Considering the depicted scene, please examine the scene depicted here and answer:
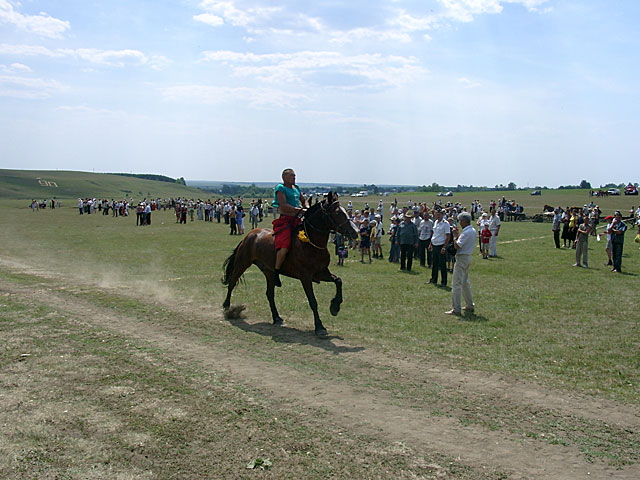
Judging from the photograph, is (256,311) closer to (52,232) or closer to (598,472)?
(598,472)

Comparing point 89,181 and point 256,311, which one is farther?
point 89,181

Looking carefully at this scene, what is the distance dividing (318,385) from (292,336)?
262 centimetres

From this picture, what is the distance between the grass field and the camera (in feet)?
15.8

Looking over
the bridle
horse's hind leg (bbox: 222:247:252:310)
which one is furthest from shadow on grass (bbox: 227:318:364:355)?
the bridle

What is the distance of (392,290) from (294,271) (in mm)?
4864

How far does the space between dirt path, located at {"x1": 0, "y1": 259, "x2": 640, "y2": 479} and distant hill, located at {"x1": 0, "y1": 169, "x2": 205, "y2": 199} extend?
12073 cm

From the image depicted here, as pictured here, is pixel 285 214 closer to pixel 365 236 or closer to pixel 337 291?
pixel 337 291

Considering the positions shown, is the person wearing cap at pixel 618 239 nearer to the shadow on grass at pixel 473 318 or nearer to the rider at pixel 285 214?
the shadow on grass at pixel 473 318

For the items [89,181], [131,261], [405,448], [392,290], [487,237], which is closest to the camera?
[405,448]

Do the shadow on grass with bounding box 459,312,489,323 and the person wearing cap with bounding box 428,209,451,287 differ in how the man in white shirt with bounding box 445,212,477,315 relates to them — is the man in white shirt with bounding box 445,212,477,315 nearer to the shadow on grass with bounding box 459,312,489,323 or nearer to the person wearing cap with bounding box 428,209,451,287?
the shadow on grass with bounding box 459,312,489,323

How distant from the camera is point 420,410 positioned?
596cm

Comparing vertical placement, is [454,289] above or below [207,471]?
above

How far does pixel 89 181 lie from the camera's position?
496ft

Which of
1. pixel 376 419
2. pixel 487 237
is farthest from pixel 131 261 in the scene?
pixel 376 419
